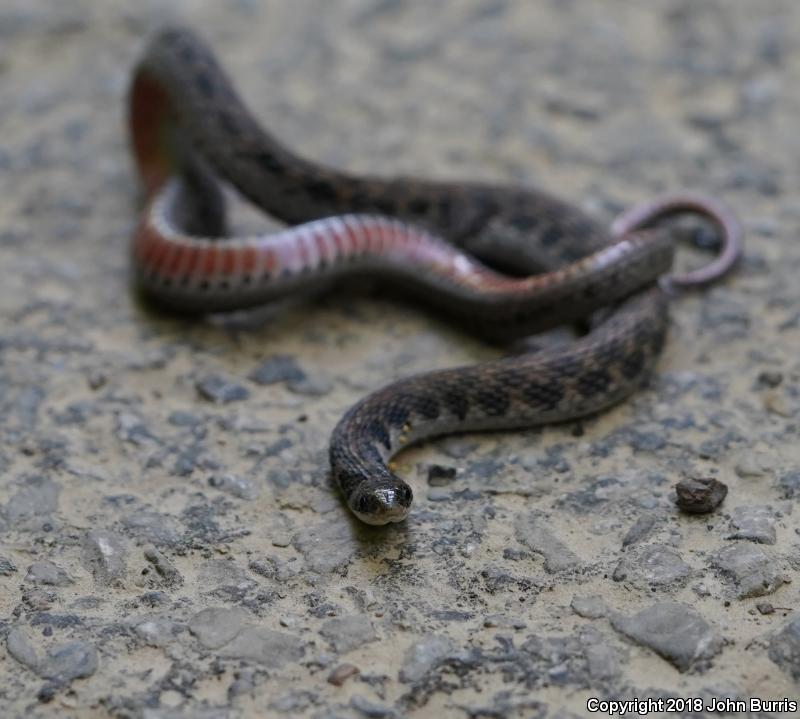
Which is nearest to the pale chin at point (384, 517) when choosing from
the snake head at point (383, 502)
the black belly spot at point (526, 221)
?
the snake head at point (383, 502)

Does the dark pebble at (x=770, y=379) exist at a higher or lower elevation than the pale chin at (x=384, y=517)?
higher

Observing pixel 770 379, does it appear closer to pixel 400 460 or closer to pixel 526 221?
pixel 526 221

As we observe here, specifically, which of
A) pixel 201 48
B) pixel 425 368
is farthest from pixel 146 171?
pixel 425 368

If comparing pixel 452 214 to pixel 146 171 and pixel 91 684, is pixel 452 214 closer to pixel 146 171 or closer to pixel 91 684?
pixel 146 171

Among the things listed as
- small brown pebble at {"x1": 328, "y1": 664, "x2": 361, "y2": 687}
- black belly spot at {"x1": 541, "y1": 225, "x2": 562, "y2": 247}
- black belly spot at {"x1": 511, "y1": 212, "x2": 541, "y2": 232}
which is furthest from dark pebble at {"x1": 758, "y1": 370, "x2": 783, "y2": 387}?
small brown pebble at {"x1": 328, "y1": 664, "x2": 361, "y2": 687}

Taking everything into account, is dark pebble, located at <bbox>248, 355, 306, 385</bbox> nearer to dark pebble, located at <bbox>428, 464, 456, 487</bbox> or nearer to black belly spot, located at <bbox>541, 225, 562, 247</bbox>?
dark pebble, located at <bbox>428, 464, 456, 487</bbox>

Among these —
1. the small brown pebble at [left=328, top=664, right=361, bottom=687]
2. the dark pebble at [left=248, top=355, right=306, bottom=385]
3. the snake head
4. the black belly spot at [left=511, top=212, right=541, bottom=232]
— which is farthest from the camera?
the black belly spot at [left=511, top=212, right=541, bottom=232]

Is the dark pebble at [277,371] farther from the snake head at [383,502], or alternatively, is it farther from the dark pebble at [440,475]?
the snake head at [383,502]
